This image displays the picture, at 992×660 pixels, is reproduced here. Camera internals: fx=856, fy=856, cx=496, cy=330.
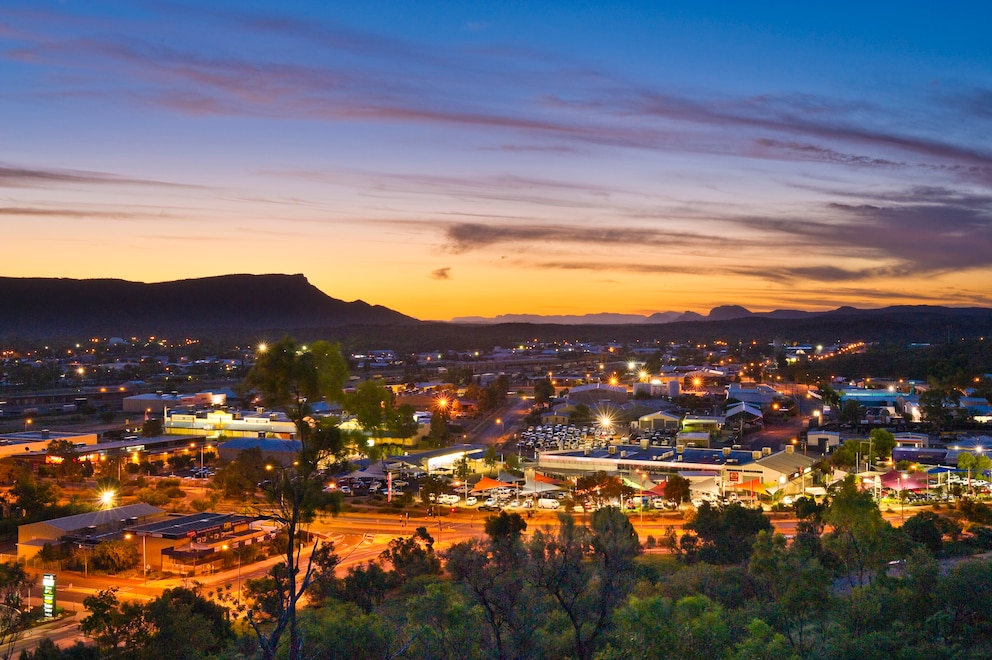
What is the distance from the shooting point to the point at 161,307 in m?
146

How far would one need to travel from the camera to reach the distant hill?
13450cm

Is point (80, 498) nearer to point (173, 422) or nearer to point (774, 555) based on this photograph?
point (173, 422)

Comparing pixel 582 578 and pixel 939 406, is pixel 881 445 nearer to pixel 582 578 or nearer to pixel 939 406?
pixel 939 406

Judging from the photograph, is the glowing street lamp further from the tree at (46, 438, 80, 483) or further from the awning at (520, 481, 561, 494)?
the awning at (520, 481, 561, 494)

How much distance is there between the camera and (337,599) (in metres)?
15.0

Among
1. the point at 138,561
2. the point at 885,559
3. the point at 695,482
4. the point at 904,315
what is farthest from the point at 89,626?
the point at 904,315

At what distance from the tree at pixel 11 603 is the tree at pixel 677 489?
16.1m

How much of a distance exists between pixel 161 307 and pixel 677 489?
449ft

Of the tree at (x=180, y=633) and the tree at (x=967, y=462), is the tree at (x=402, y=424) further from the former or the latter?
the tree at (x=180, y=633)

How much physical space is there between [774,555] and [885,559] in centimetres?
431

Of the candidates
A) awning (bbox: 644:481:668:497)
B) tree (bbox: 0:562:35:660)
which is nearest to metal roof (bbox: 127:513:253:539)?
tree (bbox: 0:562:35:660)

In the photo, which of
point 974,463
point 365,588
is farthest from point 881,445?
point 365,588

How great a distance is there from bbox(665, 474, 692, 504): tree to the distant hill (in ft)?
406

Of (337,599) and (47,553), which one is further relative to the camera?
(47,553)
